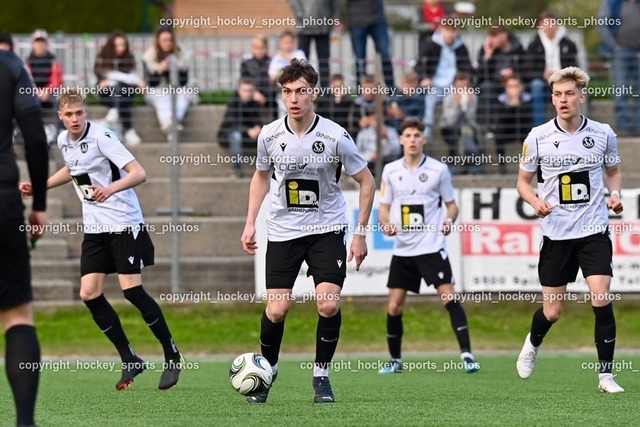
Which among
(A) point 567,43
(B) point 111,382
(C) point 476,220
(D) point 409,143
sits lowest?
(B) point 111,382

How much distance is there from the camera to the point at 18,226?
20.6ft

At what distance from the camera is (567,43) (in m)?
18.3

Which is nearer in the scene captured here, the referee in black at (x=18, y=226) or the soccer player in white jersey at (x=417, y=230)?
the referee in black at (x=18, y=226)

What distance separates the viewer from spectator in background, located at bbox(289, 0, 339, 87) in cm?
1834

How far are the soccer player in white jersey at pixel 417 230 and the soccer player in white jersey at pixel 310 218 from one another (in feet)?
12.4

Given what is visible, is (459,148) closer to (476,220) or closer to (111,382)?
(476,220)

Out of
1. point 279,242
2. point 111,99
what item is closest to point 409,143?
point 279,242

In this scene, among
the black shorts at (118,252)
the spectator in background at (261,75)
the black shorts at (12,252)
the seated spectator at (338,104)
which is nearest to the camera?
the black shorts at (12,252)

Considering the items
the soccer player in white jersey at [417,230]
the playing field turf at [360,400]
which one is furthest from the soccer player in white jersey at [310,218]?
the soccer player in white jersey at [417,230]

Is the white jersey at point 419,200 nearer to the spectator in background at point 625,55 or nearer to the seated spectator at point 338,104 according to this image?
the seated spectator at point 338,104

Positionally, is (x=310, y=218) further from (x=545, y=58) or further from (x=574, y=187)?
(x=545, y=58)

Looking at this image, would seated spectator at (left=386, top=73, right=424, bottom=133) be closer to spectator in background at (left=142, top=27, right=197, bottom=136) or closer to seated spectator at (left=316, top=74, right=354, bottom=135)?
seated spectator at (left=316, top=74, right=354, bottom=135)

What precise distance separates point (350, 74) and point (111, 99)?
3.71 metres

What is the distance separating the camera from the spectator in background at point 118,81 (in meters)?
18.5
